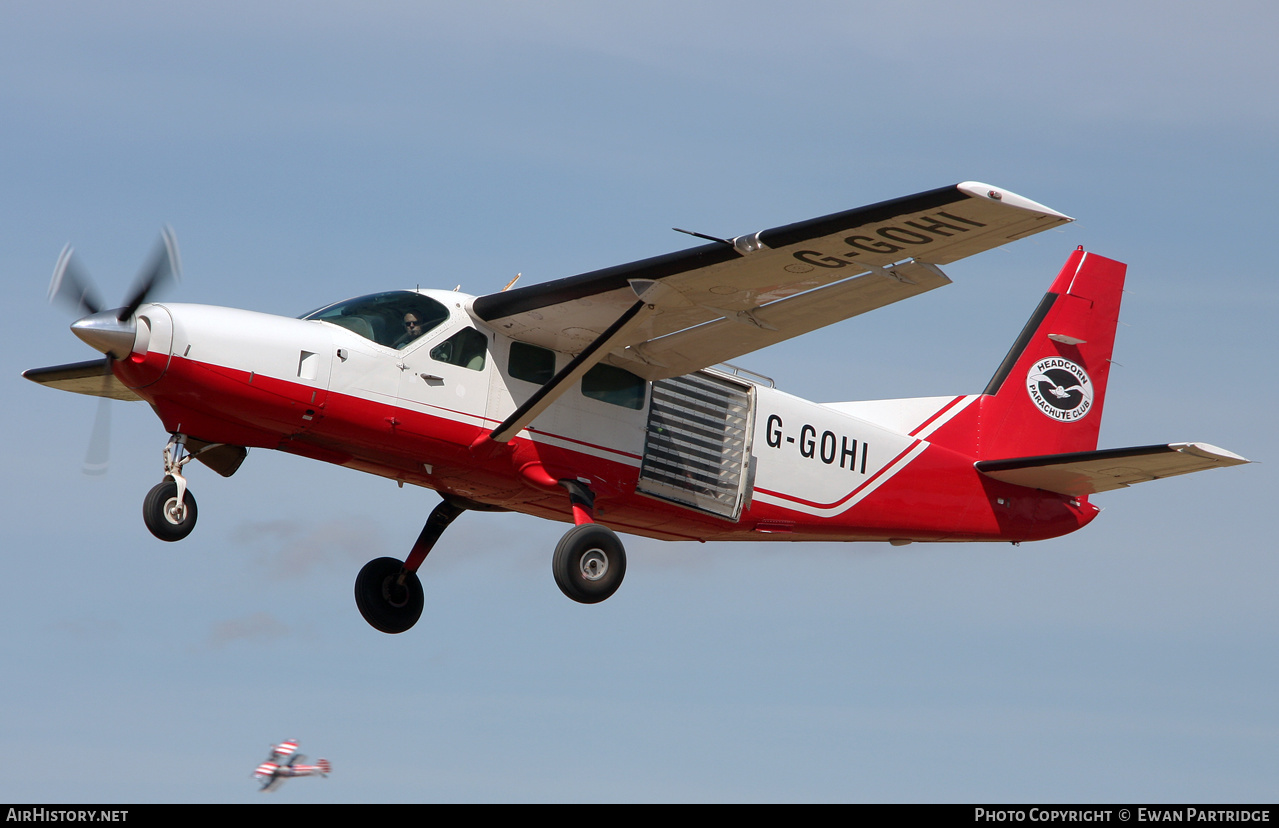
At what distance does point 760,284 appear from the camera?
1462 centimetres

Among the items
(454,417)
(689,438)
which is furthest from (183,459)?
(689,438)

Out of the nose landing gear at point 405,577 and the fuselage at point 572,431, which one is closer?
the fuselage at point 572,431

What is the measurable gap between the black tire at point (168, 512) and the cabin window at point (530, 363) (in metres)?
3.51

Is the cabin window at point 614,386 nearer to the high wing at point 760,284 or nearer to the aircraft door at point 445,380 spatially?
the high wing at point 760,284

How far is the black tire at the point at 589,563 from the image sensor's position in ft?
50.8

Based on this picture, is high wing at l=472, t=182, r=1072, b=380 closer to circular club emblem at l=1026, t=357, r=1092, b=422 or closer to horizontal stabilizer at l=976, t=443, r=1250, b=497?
horizontal stabilizer at l=976, t=443, r=1250, b=497

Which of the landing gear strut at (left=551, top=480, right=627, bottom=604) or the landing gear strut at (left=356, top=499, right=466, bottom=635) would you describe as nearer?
the landing gear strut at (left=551, top=480, right=627, bottom=604)

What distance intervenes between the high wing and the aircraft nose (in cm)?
346

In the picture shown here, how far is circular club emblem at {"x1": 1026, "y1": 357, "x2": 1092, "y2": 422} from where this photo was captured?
67.2 feet

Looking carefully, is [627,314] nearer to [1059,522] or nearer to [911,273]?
[911,273]

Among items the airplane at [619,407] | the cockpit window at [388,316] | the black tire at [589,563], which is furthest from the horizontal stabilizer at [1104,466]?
the cockpit window at [388,316]

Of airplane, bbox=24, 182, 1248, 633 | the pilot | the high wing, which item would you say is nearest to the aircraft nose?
airplane, bbox=24, 182, 1248, 633

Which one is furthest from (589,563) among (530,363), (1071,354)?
(1071,354)

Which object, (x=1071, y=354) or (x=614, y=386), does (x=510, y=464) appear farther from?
(x=1071, y=354)
